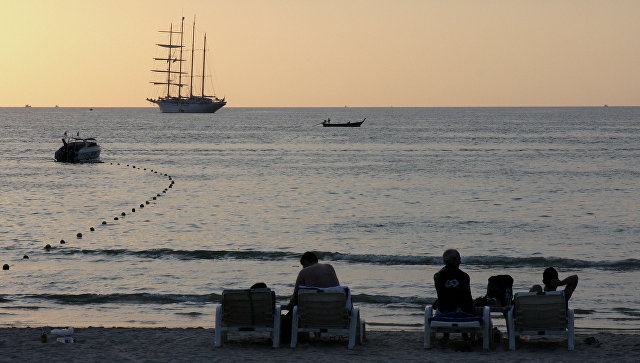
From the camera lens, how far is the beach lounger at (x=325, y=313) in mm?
12102

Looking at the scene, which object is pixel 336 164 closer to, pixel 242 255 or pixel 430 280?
pixel 242 255

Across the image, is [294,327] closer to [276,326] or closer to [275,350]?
[276,326]

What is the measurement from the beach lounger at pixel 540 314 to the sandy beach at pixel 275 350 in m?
0.33

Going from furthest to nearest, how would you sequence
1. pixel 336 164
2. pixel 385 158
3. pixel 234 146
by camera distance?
pixel 234 146 < pixel 385 158 < pixel 336 164

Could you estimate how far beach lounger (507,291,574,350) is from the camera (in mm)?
11844

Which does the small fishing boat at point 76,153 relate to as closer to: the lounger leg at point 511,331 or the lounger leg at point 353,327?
the lounger leg at point 353,327

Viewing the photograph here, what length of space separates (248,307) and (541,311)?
4038mm

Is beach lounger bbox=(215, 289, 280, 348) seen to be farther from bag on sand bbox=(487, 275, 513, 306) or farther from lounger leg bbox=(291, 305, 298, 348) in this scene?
bag on sand bbox=(487, 275, 513, 306)

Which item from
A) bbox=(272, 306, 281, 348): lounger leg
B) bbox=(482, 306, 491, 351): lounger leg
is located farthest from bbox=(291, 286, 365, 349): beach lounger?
bbox=(482, 306, 491, 351): lounger leg

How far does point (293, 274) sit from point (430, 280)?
Result: 3602mm

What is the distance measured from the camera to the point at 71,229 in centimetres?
3158

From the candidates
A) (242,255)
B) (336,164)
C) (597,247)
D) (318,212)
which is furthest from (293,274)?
(336,164)

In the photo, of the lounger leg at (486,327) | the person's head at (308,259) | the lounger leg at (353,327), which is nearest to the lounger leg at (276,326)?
the person's head at (308,259)

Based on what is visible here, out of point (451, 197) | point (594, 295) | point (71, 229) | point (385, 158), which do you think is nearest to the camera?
point (594, 295)
